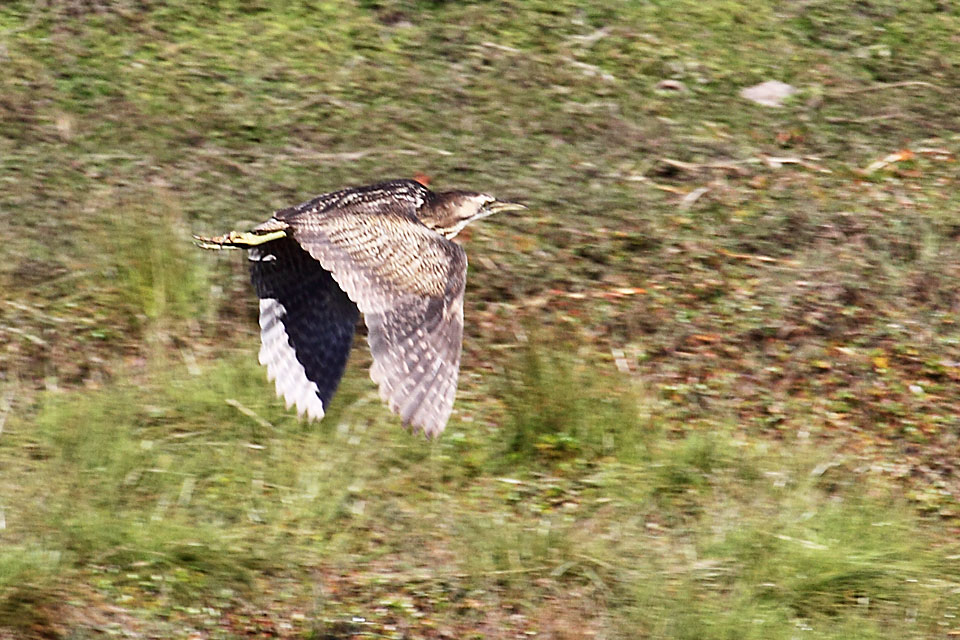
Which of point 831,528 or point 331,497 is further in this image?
point 331,497

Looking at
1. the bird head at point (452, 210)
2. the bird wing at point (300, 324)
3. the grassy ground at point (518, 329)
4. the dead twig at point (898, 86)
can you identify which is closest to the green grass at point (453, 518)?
the grassy ground at point (518, 329)

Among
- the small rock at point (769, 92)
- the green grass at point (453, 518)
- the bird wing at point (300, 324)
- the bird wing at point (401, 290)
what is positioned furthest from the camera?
the small rock at point (769, 92)

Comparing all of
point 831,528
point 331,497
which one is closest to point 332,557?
point 331,497

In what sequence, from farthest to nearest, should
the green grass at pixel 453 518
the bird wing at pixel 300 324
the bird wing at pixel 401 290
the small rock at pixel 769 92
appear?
the small rock at pixel 769 92, the bird wing at pixel 300 324, the green grass at pixel 453 518, the bird wing at pixel 401 290

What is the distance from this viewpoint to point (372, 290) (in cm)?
490

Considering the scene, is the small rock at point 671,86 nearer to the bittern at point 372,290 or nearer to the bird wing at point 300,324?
the bittern at point 372,290

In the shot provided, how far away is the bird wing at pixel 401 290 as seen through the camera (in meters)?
4.60

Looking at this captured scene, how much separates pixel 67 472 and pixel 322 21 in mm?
4124

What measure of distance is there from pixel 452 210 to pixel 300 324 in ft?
2.36

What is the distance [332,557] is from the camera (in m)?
5.05

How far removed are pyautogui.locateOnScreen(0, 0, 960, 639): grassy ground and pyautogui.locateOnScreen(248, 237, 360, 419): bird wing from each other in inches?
5.5

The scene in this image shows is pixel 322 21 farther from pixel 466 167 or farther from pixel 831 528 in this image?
pixel 831 528

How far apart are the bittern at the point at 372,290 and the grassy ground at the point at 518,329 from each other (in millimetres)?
214

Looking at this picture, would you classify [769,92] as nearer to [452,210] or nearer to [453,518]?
[452,210]
